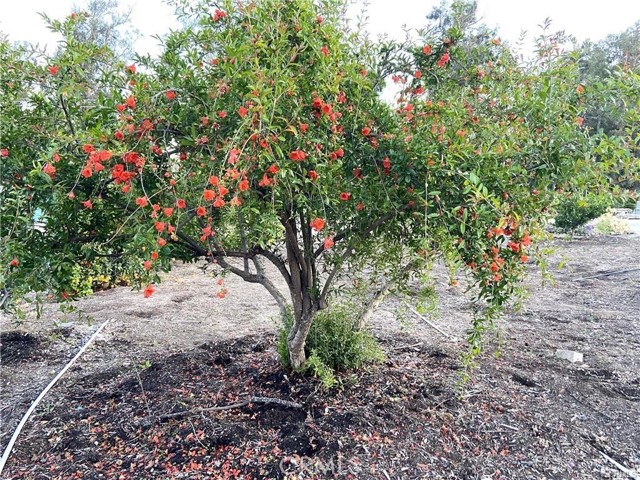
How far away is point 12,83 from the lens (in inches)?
70.2

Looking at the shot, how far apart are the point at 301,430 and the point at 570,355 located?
7.13 feet

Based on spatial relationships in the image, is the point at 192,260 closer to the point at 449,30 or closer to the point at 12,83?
the point at 12,83

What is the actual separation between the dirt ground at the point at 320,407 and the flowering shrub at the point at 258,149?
16.8 inches

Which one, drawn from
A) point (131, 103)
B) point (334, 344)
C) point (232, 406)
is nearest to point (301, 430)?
point (232, 406)

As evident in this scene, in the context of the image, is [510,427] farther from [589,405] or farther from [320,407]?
[320,407]

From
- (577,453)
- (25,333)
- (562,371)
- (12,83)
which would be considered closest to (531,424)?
(577,453)

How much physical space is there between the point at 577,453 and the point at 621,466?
180mm

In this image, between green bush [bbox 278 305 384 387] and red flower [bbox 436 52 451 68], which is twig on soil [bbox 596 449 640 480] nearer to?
green bush [bbox 278 305 384 387]

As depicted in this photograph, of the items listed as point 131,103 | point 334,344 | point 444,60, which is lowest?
point 334,344

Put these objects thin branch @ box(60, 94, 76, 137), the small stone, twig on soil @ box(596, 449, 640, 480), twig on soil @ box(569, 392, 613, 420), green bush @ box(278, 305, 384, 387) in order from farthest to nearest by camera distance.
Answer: the small stone < green bush @ box(278, 305, 384, 387) < twig on soil @ box(569, 392, 613, 420) < twig on soil @ box(596, 449, 640, 480) < thin branch @ box(60, 94, 76, 137)

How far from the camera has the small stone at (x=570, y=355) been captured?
3.19m

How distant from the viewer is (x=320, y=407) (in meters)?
2.39

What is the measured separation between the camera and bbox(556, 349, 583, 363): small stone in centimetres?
319

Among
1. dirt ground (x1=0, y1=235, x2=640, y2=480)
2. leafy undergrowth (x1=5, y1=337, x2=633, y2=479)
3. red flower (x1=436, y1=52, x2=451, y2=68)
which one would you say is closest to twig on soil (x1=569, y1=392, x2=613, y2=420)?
dirt ground (x1=0, y1=235, x2=640, y2=480)
